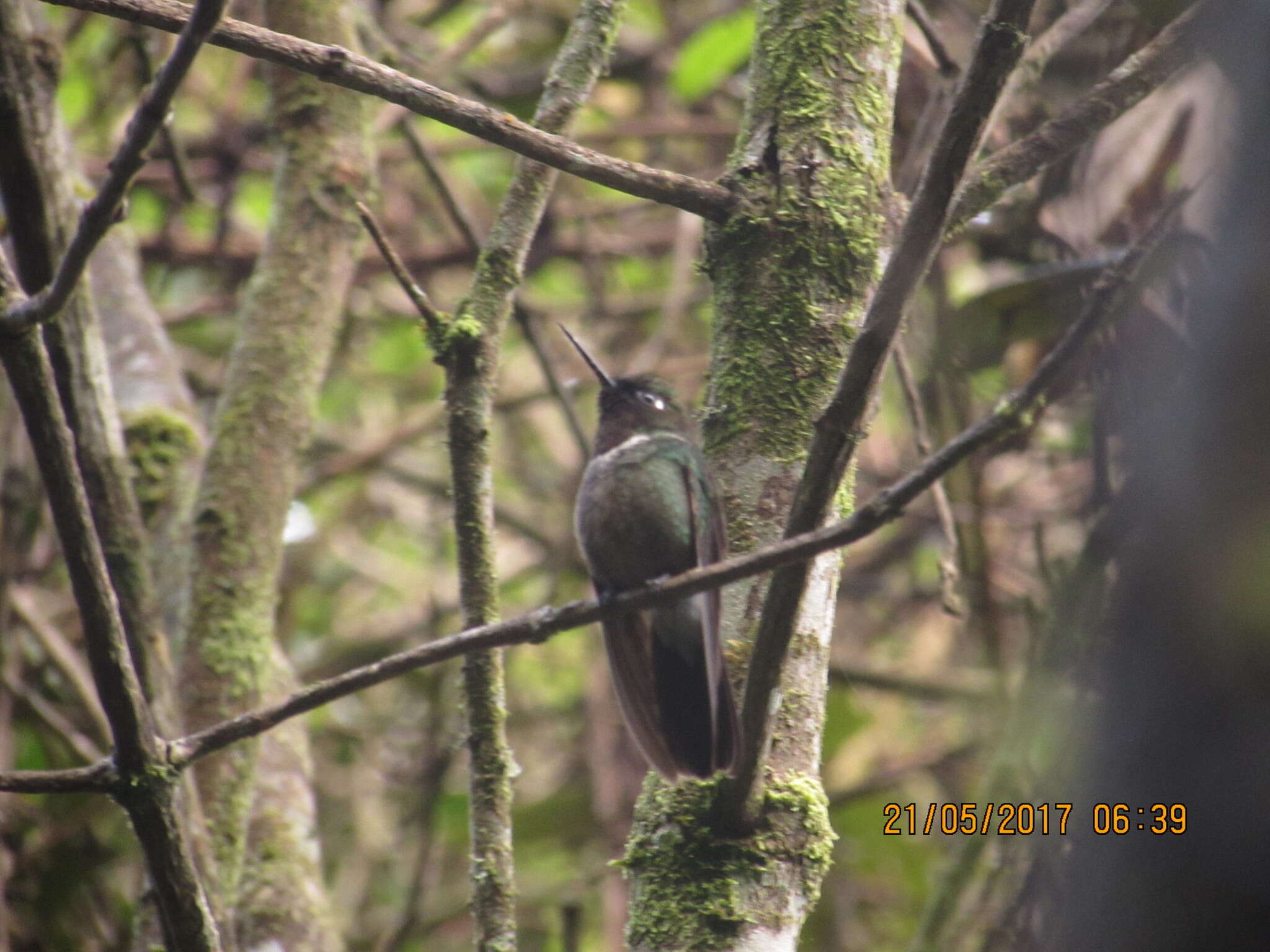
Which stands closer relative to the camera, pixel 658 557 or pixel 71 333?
pixel 71 333

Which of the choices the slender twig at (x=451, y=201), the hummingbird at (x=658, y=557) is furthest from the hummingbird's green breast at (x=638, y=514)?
the slender twig at (x=451, y=201)

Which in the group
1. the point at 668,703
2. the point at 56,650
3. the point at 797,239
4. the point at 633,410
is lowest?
the point at 668,703

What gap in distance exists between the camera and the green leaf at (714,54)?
18.1 ft

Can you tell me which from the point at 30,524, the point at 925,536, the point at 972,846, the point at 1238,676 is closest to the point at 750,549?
the point at 1238,676

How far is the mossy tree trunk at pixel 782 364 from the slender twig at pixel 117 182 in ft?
4.02

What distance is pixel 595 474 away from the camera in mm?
3613

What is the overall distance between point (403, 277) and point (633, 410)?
4.94 feet

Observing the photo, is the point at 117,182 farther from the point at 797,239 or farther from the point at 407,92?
the point at 797,239

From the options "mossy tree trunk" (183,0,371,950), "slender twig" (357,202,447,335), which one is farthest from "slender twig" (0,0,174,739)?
"slender twig" (357,202,447,335)

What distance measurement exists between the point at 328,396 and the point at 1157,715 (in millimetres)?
6098

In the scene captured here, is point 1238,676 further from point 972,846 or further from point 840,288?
point 972,846

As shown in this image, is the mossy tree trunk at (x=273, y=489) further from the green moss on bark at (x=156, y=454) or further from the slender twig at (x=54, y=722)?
the slender twig at (x=54, y=722)

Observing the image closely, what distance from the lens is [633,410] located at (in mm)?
3770
